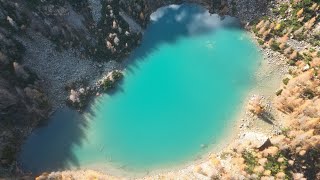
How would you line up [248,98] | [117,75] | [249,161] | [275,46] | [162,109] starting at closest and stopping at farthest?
1. [249,161]
2. [162,109]
3. [248,98]
4. [117,75]
5. [275,46]

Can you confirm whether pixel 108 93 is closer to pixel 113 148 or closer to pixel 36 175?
pixel 113 148

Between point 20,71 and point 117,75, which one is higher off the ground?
point 20,71

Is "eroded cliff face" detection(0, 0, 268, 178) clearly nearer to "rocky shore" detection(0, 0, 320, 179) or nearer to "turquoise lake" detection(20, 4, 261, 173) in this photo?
"rocky shore" detection(0, 0, 320, 179)

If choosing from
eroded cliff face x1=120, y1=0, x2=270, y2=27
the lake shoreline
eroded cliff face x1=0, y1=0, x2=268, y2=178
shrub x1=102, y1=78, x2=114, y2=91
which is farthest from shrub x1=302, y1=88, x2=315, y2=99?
shrub x1=102, y1=78, x2=114, y2=91

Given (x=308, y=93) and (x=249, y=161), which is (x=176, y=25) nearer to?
(x=308, y=93)

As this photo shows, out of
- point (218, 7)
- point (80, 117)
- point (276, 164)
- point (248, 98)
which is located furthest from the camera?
point (218, 7)

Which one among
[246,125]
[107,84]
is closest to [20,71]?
Answer: [107,84]
